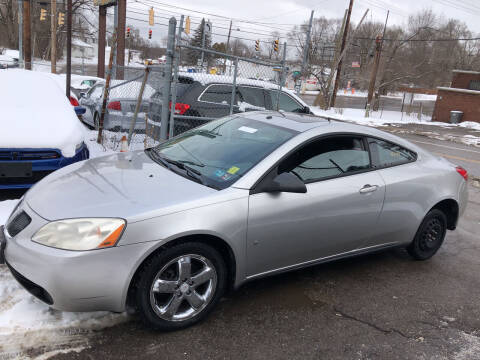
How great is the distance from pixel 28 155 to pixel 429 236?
178 inches

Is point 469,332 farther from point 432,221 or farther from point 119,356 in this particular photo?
point 119,356

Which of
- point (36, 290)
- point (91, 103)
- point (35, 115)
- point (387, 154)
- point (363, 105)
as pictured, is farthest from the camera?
point (363, 105)

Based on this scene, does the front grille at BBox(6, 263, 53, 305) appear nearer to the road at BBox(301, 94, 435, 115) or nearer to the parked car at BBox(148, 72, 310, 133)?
the parked car at BBox(148, 72, 310, 133)

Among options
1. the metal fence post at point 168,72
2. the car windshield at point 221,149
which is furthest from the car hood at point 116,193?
the metal fence post at point 168,72

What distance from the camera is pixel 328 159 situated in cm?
368

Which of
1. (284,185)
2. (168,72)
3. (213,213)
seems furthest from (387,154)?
(168,72)

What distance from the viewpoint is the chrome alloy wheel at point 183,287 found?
9.36ft

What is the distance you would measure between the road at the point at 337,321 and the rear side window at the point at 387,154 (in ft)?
3.66

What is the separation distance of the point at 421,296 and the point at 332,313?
3.32 feet

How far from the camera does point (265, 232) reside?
318 centimetres

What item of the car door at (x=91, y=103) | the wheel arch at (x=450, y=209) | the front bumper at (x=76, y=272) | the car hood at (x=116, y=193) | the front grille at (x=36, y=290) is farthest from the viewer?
the car door at (x=91, y=103)

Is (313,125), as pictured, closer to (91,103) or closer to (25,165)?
(25,165)

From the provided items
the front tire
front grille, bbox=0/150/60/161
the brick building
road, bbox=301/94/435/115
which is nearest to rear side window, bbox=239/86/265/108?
front grille, bbox=0/150/60/161

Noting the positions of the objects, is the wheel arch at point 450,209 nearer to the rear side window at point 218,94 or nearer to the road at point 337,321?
the road at point 337,321
